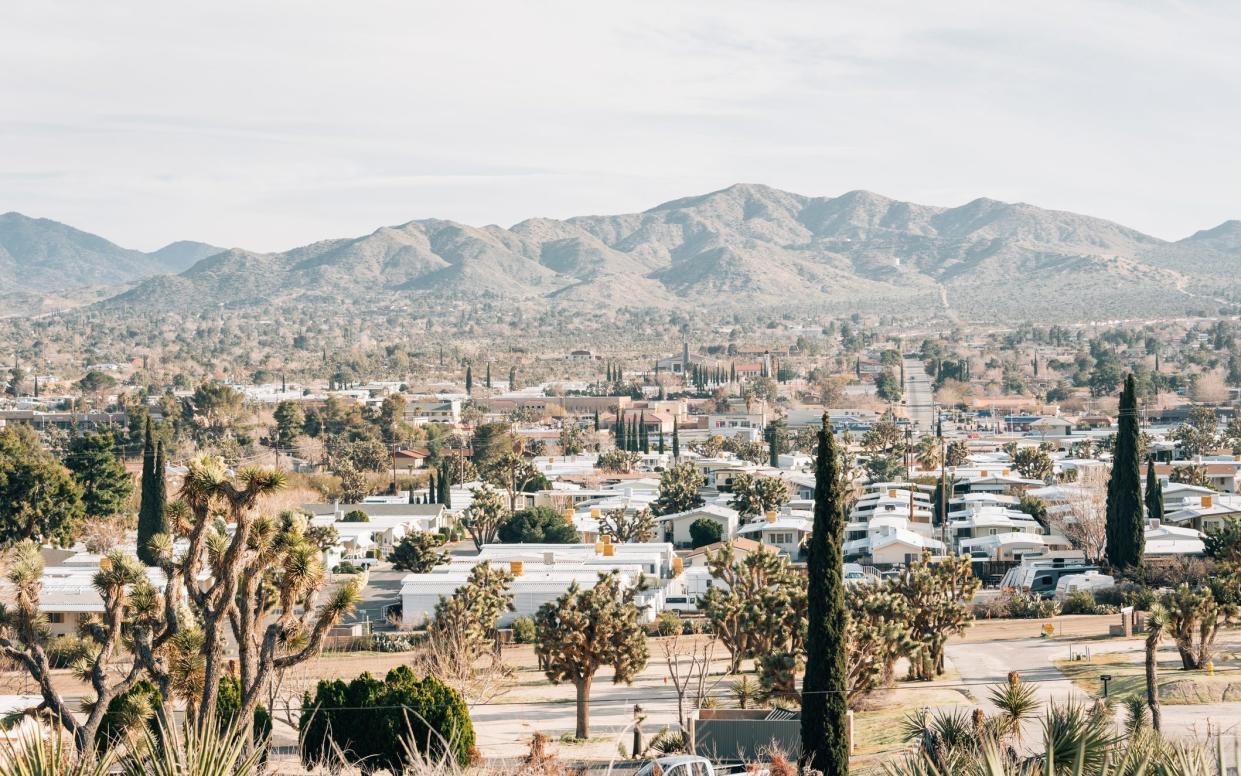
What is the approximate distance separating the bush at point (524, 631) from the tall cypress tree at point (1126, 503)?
62.5ft

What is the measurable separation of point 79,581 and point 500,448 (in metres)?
38.7

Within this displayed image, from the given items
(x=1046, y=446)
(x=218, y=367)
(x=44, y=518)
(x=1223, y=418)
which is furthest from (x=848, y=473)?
(x=218, y=367)

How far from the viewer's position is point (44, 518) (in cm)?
5491

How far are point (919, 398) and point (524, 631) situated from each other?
96.6 m

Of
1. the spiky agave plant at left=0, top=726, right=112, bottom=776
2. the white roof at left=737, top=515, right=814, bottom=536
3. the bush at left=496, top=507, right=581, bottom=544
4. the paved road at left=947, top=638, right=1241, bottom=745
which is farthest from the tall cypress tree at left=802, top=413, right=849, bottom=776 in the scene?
the bush at left=496, top=507, right=581, bottom=544

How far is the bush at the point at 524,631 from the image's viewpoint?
42188 millimetres

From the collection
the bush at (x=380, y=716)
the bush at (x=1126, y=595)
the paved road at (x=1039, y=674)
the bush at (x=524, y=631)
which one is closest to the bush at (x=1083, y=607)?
the bush at (x=1126, y=595)

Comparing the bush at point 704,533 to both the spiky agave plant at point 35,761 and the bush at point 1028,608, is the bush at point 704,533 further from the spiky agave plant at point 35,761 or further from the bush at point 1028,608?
the spiky agave plant at point 35,761

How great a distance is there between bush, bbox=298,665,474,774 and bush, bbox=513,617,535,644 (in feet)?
48.2

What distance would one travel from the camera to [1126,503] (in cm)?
4662

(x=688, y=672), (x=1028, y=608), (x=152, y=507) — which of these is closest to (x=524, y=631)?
(x=688, y=672)

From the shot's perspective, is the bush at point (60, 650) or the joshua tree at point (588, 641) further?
the bush at point (60, 650)

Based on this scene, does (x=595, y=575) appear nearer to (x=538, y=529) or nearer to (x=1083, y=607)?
(x=538, y=529)

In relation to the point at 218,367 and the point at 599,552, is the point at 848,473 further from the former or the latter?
the point at 218,367
